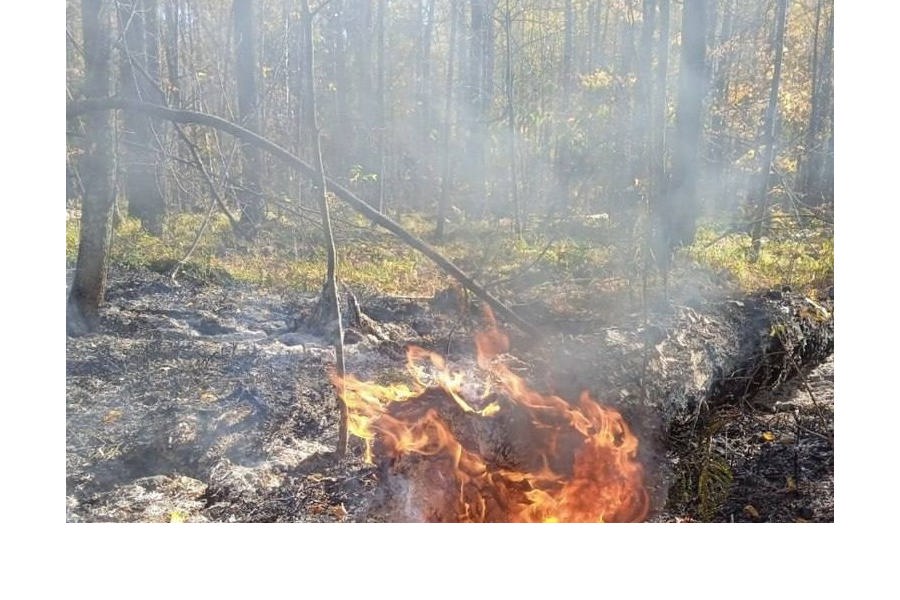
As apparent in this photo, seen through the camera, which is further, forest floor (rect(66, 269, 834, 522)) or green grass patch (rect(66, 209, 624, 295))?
green grass patch (rect(66, 209, 624, 295))

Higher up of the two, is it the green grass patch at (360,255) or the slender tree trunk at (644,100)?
the slender tree trunk at (644,100)

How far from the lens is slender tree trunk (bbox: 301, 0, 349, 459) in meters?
2.21

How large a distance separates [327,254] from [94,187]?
101 cm

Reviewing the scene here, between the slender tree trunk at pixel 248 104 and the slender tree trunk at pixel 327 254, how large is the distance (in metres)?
0.24

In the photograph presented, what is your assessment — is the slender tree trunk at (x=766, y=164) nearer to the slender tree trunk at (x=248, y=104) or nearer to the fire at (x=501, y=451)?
the fire at (x=501, y=451)

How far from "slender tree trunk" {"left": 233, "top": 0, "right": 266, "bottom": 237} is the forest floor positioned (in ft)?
1.05

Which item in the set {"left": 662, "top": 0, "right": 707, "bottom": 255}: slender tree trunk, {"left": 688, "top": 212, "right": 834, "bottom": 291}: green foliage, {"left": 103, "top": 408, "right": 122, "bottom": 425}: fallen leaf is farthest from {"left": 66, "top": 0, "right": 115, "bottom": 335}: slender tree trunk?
{"left": 688, "top": 212, "right": 834, "bottom": 291}: green foliage

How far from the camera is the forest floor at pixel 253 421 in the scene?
86.8 inches

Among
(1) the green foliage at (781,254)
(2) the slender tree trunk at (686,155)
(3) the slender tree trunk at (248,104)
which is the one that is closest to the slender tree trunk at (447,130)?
(3) the slender tree trunk at (248,104)

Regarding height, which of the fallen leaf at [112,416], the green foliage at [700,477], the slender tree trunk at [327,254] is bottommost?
the green foliage at [700,477]

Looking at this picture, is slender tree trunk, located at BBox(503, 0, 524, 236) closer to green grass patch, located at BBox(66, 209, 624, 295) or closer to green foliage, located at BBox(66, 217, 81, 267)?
green grass patch, located at BBox(66, 209, 624, 295)

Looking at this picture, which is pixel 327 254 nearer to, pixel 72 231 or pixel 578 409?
pixel 72 231

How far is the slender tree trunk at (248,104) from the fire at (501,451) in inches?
32.2

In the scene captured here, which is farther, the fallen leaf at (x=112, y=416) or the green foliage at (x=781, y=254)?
the green foliage at (x=781, y=254)
